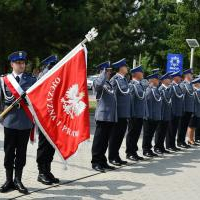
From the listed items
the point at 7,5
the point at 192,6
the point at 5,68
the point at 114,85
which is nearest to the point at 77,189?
the point at 114,85

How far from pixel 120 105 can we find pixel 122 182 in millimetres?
1739

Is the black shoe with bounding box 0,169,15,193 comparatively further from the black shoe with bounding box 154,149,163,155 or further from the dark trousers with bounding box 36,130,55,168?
the black shoe with bounding box 154,149,163,155

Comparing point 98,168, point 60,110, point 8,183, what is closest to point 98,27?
point 98,168

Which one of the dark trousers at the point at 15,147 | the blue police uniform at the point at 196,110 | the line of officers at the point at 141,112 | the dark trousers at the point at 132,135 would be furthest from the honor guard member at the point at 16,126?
the blue police uniform at the point at 196,110

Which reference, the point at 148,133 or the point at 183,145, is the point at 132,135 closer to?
the point at 148,133

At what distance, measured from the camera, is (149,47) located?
34562mm

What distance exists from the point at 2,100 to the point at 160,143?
4728 mm

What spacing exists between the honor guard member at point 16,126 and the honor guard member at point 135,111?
3211 mm

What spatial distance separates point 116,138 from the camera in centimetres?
886

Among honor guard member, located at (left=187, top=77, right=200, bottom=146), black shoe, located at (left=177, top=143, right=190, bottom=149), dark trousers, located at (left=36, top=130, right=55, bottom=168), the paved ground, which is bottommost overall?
the paved ground

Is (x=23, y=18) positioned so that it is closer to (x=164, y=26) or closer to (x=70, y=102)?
(x=70, y=102)

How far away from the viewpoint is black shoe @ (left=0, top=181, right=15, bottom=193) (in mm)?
6449

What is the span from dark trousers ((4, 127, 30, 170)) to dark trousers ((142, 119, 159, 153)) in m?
3.97

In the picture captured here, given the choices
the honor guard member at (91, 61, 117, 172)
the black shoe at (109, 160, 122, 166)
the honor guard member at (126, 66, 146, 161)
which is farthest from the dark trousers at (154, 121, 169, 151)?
the honor guard member at (91, 61, 117, 172)
